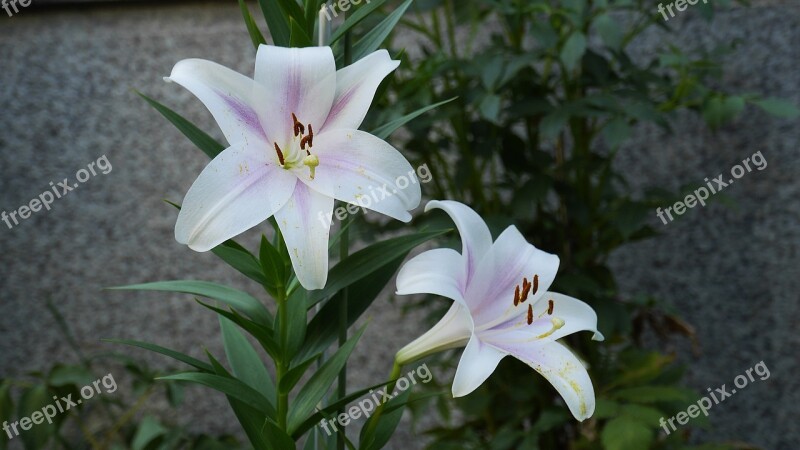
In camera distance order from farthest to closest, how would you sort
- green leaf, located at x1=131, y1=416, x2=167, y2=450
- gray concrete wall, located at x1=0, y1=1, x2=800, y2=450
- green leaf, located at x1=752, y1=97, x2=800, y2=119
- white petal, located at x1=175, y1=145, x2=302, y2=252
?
gray concrete wall, located at x1=0, y1=1, x2=800, y2=450, green leaf, located at x1=131, y1=416, x2=167, y2=450, green leaf, located at x1=752, y1=97, x2=800, y2=119, white petal, located at x1=175, y1=145, x2=302, y2=252

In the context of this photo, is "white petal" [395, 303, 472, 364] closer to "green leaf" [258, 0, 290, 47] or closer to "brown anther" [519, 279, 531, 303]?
"brown anther" [519, 279, 531, 303]

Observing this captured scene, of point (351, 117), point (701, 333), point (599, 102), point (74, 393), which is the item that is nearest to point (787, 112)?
point (599, 102)

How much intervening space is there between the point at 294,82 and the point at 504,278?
202mm

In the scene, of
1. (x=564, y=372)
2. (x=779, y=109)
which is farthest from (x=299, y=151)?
(x=779, y=109)

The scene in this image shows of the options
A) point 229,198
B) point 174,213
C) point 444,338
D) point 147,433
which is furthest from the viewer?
point 174,213

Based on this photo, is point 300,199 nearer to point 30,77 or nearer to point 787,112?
point 787,112

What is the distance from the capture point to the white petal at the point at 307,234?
1.45 ft

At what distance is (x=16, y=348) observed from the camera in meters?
1.43

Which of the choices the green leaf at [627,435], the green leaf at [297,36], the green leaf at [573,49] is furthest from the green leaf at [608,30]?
the green leaf at [297,36]

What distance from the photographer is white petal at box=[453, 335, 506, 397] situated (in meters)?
0.48

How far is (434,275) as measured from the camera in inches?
19.6

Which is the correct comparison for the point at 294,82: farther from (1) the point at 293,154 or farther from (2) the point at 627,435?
(2) the point at 627,435

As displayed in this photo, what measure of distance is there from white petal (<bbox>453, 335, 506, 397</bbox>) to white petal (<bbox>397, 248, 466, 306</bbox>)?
0.03 metres

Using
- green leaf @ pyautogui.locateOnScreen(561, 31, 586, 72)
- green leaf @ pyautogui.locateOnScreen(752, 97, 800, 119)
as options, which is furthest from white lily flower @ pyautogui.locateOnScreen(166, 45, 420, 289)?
green leaf @ pyautogui.locateOnScreen(752, 97, 800, 119)
